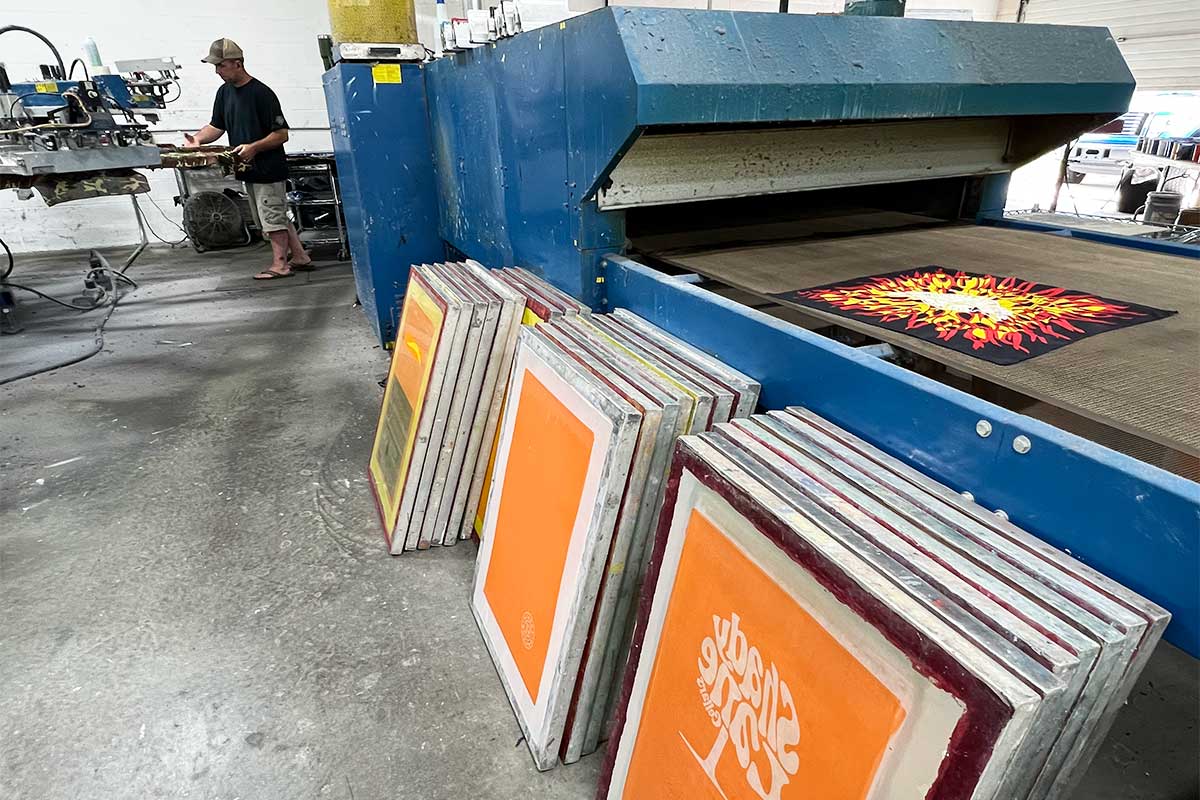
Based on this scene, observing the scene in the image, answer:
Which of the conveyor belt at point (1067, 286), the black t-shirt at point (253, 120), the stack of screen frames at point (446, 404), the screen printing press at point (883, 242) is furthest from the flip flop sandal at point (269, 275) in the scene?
the conveyor belt at point (1067, 286)

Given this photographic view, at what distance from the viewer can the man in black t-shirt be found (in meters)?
4.43

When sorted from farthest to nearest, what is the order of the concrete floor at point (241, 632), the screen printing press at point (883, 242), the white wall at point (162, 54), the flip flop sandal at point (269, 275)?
the white wall at point (162, 54)
the flip flop sandal at point (269, 275)
the concrete floor at point (241, 632)
the screen printing press at point (883, 242)

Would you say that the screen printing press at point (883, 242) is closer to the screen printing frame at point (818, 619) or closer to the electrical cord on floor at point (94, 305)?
the screen printing frame at point (818, 619)

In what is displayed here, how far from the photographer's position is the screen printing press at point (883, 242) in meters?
0.90

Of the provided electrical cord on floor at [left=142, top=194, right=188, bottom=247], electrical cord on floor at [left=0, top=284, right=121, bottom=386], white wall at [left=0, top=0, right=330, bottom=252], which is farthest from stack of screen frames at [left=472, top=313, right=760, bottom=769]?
electrical cord on floor at [left=142, top=194, right=188, bottom=247]

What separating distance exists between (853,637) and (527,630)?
87 cm

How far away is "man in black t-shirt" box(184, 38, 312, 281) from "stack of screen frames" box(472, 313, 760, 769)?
3918 millimetres

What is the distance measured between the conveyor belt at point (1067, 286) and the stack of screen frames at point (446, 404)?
57 centimetres

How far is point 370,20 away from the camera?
309 centimetres

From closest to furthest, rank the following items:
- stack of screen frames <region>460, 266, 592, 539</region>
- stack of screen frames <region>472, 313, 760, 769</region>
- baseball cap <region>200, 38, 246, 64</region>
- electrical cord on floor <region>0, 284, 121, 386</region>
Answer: stack of screen frames <region>472, 313, 760, 769</region>, stack of screen frames <region>460, 266, 592, 539</region>, electrical cord on floor <region>0, 284, 121, 386</region>, baseball cap <region>200, 38, 246, 64</region>

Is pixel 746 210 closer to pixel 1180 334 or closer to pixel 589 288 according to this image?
pixel 589 288

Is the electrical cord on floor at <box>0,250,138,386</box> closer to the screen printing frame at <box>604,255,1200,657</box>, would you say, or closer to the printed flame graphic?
the screen printing frame at <box>604,255,1200,657</box>

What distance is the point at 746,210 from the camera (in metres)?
2.53

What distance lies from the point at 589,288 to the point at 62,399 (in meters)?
2.89
